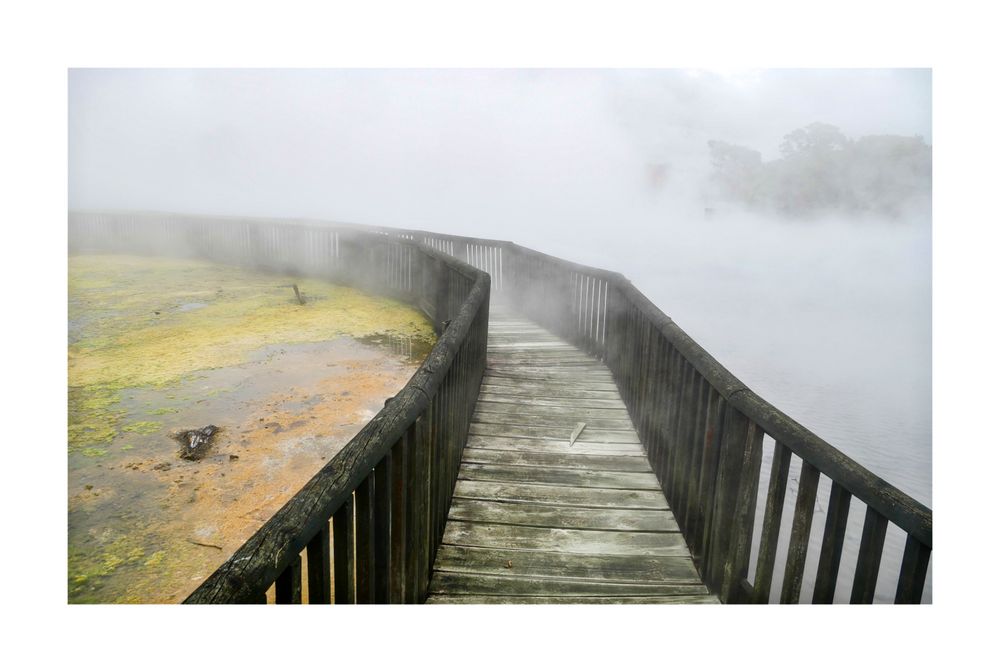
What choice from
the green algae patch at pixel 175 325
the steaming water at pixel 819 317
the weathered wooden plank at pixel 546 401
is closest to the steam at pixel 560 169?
the steaming water at pixel 819 317

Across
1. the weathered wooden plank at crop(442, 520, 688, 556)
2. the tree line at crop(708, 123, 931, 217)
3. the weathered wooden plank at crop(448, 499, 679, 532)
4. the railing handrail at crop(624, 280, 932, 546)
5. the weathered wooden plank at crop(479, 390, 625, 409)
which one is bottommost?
the weathered wooden plank at crop(442, 520, 688, 556)

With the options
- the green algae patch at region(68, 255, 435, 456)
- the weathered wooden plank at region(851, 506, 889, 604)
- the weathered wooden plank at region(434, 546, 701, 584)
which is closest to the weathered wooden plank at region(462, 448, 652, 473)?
the weathered wooden plank at region(434, 546, 701, 584)

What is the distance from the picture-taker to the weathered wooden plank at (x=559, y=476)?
140 inches

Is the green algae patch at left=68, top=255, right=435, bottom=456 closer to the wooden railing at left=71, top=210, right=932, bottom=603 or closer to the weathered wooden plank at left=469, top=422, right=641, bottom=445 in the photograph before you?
the weathered wooden plank at left=469, top=422, right=641, bottom=445

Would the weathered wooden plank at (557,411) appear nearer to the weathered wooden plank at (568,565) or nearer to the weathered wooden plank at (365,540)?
the weathered wooden plank at (568,565)

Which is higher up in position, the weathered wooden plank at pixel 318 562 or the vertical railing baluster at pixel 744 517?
the weathered wooden plank at pixel 318 562

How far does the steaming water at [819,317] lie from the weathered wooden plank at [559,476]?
3.27m

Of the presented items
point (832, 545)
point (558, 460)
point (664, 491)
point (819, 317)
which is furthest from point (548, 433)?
point (819, 317)

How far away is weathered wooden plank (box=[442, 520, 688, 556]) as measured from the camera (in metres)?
2.85

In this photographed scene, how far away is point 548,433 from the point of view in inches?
171

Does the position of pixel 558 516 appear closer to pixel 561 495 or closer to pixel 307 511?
pixel 561 495

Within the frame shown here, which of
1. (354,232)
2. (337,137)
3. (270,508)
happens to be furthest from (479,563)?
(337,137)

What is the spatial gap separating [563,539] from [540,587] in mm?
417

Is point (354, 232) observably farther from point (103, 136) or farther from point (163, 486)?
point (163, 486)
